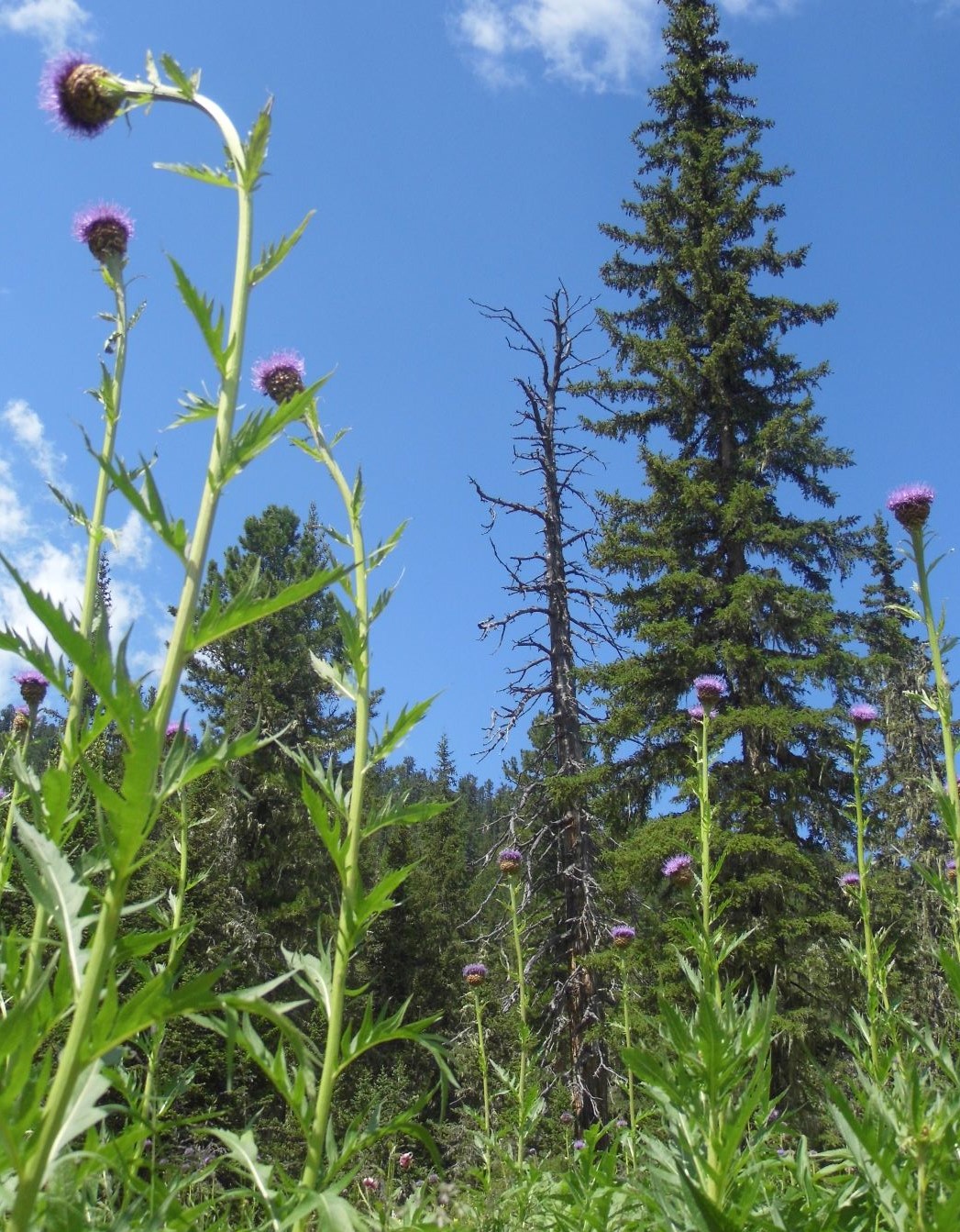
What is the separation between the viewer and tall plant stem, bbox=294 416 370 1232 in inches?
66.6

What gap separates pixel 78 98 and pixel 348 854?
1.76 metres

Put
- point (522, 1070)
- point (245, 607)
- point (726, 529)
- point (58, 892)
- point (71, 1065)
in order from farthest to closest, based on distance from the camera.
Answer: point (726, 529), point (522, 1070), point (245, 607), point (58, 892), point (71, 1065)

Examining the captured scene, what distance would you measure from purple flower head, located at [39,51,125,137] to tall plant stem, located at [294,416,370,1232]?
38.5 inches

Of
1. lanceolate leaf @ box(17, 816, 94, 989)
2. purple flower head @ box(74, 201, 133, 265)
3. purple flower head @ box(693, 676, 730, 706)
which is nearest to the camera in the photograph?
lanceolate leaf @ box(17, 816, 94, 989)

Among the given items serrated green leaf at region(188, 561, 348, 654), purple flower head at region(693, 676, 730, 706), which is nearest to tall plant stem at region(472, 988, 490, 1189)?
purple flower head at region(693, 676, 730, 706)

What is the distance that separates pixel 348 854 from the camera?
80.6 inches

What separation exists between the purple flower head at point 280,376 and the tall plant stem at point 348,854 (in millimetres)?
583

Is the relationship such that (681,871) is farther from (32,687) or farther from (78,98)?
(78,98)

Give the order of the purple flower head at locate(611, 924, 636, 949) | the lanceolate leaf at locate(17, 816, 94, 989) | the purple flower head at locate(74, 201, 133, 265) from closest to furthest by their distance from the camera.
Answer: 1. the lanceolate leaf at locate(17, 816, 94, 989)
2. the purple flower head at locate(74, 201, 133, 265)
3. the purple flower head at locate(611, 924, 636, 949)

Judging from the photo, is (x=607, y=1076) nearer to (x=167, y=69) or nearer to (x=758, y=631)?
(x=758, y=631)

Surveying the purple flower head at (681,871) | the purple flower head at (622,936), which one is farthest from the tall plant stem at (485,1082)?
the purple flower head at (681,871)

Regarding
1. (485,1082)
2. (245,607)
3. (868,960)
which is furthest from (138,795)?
(485,1082)

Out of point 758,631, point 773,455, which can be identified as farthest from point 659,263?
point 758,631

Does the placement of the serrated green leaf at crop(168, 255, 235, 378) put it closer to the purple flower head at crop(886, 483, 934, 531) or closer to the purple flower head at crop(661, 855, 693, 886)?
the purple flower head at crop(886, 483, 934, 531)
